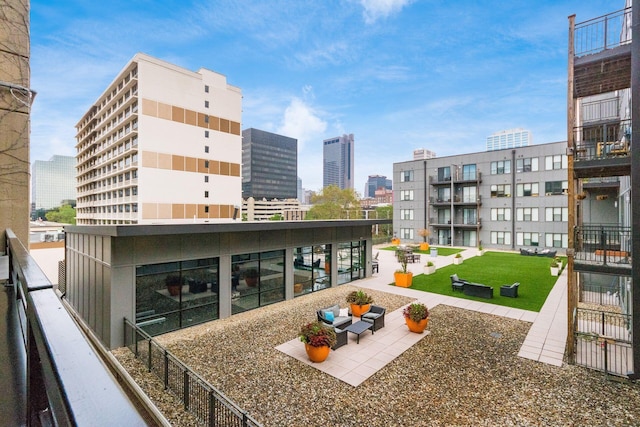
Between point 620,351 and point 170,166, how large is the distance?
47382mm

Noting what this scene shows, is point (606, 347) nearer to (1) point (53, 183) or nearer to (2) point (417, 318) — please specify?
(2) point (417, 318)

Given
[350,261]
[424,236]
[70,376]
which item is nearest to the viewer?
[70,376]

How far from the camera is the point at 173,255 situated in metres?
12.8

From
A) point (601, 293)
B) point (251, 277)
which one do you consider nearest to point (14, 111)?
point (251, 277)

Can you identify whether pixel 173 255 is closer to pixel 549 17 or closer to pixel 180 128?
pixel 549 17

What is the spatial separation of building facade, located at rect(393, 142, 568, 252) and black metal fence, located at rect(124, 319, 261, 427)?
4041cm

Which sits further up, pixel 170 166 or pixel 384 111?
pixel 384 111

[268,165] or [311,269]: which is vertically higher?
[268,165]

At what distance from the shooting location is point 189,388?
8.14m

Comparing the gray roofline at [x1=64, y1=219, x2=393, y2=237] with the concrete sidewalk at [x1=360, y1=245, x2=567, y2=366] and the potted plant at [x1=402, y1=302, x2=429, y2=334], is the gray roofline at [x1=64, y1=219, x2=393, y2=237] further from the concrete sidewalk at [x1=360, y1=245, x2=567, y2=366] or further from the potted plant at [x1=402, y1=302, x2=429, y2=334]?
the concrete sidewalk at [x1=360, y1=245, x2=567, y2=366]

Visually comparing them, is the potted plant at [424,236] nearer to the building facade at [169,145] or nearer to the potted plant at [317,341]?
the building facade at [169,145]

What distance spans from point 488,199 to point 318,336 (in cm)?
3838

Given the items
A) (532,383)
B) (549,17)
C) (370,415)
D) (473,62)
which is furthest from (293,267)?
(473,62)

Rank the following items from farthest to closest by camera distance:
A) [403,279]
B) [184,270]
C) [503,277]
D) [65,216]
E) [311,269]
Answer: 1. [65,216]
2. [503,277]
3. [403,279]
4. [311,269]
5. [184,270]
